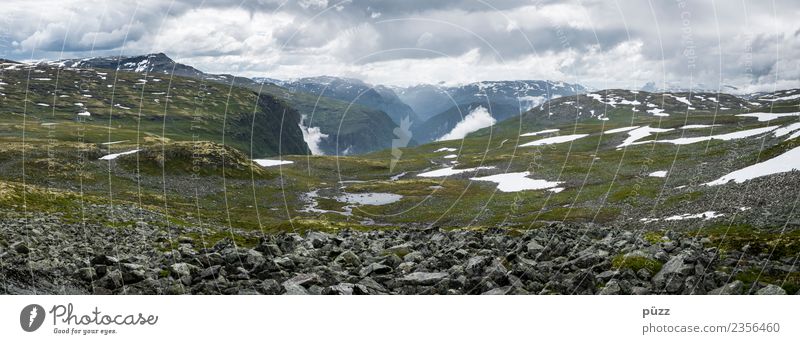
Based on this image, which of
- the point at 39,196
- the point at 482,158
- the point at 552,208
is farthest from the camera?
the point at 482,158

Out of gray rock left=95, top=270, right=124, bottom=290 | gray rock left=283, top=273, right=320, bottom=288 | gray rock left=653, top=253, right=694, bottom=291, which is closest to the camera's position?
gray rock left=95, top=270, right=124, bottom=290

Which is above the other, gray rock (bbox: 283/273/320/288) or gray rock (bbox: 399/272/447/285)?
gray rock (bbox: 283/273/320/288)

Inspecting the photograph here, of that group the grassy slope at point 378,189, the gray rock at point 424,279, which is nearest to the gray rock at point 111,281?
the gray rock at point 424,279

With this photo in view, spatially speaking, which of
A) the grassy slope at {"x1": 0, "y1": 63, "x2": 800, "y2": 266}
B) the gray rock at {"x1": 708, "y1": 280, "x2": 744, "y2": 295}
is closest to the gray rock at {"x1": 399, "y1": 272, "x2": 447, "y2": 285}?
the gray rock at {"x1": 708, "y1": 280, "x2": 744, "y2": 295}

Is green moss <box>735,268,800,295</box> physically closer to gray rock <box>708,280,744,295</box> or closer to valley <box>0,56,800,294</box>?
valley <box>0,56,800,294</box>

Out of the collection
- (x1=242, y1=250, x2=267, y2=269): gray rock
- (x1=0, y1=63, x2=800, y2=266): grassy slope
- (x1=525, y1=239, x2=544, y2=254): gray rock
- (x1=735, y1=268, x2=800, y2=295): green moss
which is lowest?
(x1=0, y1=63, x2=800, y2=266): grassy slope

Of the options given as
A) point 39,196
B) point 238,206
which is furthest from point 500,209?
point 39,196

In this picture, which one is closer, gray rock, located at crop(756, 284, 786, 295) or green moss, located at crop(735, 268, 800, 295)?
gray rock, located at crop(756, 284, 786, 295)

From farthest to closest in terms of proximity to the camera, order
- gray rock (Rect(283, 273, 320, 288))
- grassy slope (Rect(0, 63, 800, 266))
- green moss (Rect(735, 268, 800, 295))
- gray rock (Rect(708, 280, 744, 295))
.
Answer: grassy slope (Rect(0, 63, 800, 266))
gray rock (Rect(283, 273, 320, 288))
gray rock (Rect(708, 280, 744, 295))
green moss (Rect(735, 268, 800, 295))

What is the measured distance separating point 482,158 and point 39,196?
13663 centimetres
